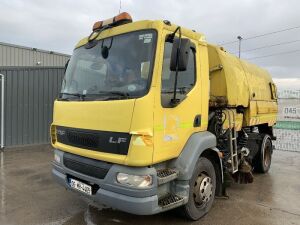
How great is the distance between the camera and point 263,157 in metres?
7.36

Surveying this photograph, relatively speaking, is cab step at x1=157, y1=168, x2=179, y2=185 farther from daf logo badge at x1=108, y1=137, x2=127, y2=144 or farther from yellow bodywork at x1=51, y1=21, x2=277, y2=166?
daf logo badge at x1=108, y1=137, x2=127, y2=144

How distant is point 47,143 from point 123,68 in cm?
A: 832

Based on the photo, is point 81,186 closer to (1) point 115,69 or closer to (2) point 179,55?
(1) point 115,69

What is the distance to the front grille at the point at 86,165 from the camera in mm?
3737

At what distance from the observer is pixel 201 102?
450 cm

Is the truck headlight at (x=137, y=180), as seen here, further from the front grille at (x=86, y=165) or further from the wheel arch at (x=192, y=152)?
the wheel arch at (x=192, y=152)

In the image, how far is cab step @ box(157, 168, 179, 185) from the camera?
3.66m

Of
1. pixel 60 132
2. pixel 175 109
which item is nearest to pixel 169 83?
pixel 175 109

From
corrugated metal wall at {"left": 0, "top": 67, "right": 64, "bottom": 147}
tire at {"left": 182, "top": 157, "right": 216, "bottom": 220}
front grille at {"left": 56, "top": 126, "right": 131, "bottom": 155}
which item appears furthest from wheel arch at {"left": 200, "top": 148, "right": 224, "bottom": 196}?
corrugated metal wall at {"left": 0, "top": 67, "right": 64, "bottom": 147}

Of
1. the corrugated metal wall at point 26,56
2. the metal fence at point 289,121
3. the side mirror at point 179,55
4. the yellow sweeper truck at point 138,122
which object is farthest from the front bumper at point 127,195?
the corrugated metal wall at point 26,56

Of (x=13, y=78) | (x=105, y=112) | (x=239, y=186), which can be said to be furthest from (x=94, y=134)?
(x=13, y=78)

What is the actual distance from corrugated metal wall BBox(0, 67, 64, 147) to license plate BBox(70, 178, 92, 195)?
7.30 metres

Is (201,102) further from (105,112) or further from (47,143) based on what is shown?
(47,143)

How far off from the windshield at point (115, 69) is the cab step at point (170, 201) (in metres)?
1.35
